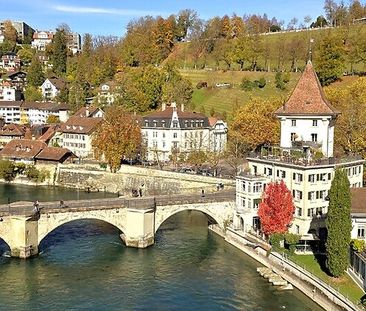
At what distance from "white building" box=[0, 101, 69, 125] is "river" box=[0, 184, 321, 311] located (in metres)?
65.8

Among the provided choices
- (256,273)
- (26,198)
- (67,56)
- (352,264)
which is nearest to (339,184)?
(352,264)

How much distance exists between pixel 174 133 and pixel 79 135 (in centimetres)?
1621

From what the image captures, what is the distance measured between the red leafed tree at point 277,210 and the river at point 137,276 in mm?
3260

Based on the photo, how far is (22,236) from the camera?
146 feet

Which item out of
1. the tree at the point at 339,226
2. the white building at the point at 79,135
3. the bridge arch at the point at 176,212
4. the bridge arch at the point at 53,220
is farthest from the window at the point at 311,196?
the white building at the point at 79,135

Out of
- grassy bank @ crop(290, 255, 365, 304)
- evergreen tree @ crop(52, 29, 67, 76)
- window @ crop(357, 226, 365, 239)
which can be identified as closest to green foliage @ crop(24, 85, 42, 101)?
evergreen tree @ crop(52, 29, 67, 76)

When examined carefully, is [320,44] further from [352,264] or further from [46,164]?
[352,264]

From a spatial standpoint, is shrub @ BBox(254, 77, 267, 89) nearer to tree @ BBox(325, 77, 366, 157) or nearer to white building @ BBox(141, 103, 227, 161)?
white building @ BBox(141, 103, 227, 161)

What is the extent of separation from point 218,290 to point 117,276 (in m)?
7.46

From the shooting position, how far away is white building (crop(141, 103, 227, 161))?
85.6 metres

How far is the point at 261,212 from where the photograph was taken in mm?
46938

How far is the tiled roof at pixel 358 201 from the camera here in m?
41.9

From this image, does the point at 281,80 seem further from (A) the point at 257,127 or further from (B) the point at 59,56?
(B) the point at 59,56

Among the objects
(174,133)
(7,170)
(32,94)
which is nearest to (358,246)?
(174,133)
